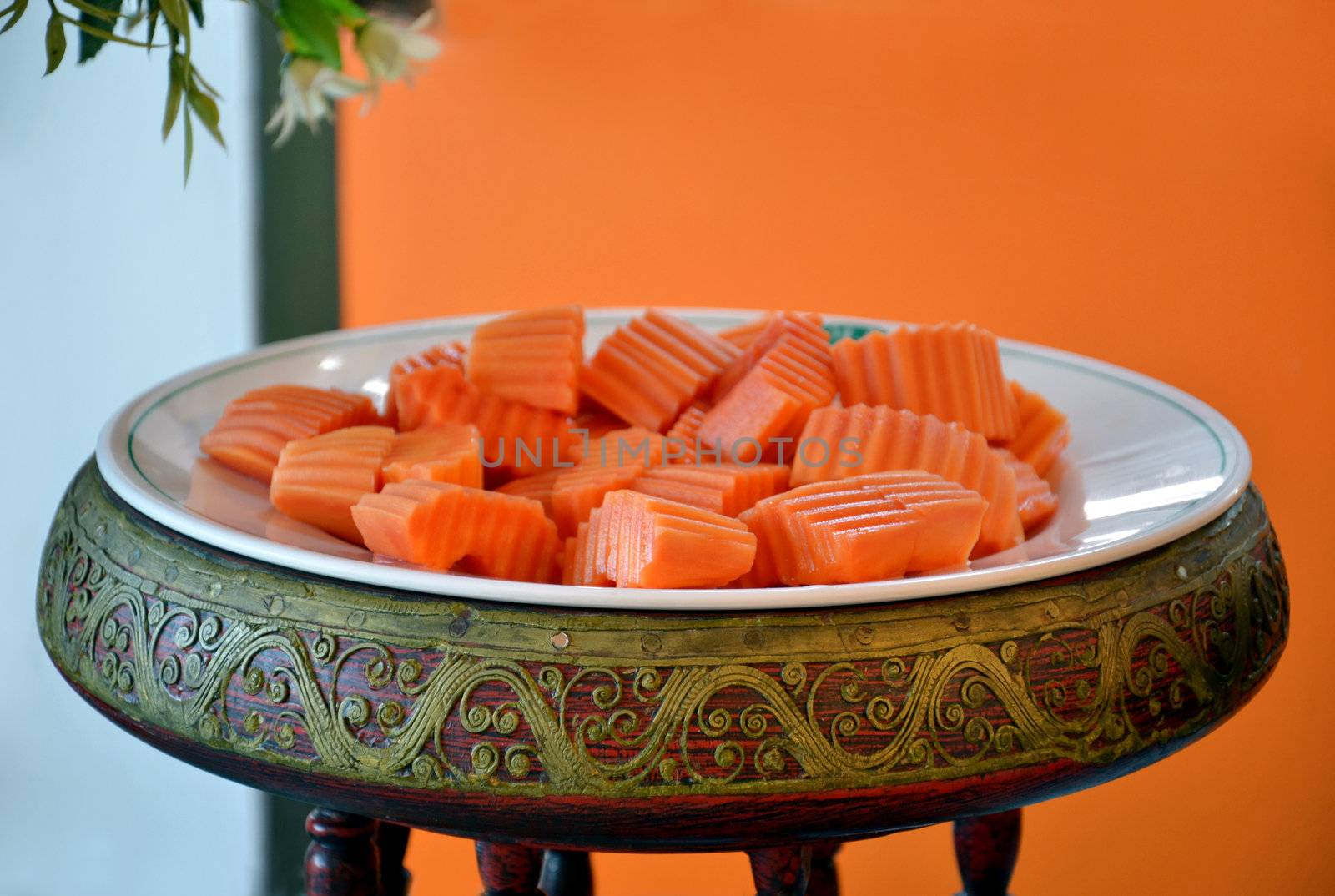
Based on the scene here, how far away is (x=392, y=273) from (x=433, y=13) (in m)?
0.34

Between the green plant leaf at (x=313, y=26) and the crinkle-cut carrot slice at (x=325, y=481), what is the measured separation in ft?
0.62

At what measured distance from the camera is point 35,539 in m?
1.49

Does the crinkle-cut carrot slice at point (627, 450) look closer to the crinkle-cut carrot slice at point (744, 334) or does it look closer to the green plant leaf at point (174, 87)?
the crinkle-cut carrot slice at point (744, 334)

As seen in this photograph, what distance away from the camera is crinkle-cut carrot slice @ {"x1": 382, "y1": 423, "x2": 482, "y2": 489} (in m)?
0.64

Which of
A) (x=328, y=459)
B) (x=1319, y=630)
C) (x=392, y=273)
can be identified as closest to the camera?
(x=328, y=459)

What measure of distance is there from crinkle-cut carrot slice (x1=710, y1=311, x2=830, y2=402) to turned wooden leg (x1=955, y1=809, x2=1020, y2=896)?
0.98 feet

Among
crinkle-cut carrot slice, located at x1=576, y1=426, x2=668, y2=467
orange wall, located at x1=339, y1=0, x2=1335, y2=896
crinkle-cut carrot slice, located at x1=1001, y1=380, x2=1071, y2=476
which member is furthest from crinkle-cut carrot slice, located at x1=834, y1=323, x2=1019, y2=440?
orange wall, located at x1=339, y1=0, x2=1335, y2=896

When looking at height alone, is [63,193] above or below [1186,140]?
below

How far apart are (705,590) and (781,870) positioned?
0.66ft

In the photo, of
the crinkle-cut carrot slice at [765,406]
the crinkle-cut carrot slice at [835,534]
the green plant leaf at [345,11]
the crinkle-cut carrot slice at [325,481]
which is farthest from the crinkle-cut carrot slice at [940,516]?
the green plant leaf at [345,11]

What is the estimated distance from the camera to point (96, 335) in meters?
1.55

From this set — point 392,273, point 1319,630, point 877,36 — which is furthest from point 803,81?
point 1319,630

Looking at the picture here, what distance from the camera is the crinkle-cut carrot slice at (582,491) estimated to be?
0.64 metres

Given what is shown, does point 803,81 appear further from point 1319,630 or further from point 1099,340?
point 1319,630
